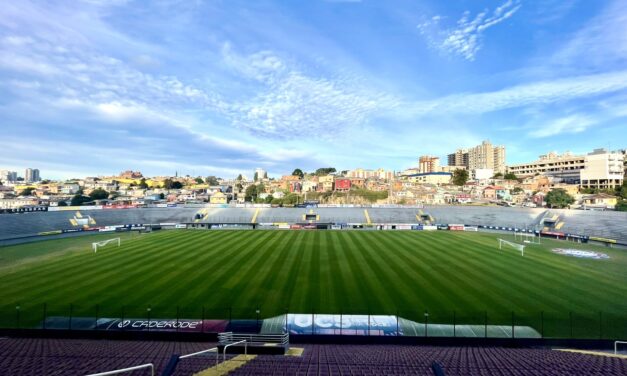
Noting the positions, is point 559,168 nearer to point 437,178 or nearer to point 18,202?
point 437,178

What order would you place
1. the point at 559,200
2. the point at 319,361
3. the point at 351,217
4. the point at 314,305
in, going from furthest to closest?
the point at 559,200, the point at 351,217, the point at 314,305, the point at 319,361

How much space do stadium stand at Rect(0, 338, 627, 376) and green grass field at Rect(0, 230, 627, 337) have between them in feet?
14.0

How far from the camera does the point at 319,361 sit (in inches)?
446

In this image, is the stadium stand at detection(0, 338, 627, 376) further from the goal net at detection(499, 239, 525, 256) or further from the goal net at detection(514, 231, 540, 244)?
the goal net at detection(514, 231, 540, 244)

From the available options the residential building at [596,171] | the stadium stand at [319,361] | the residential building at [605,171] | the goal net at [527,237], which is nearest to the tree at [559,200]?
the residential building at [596,171]

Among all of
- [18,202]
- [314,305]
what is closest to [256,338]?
[314,305]

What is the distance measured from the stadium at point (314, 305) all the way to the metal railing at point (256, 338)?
0.20 feet

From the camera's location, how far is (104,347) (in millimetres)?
12992

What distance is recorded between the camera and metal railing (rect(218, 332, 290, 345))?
1347 centimetres

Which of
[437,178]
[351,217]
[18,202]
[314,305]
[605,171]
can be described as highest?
[437,178]

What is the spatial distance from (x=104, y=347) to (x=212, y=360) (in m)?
5.39

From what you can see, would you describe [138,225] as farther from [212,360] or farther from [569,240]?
[569,240]

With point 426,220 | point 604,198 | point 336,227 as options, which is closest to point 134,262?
point 336,227

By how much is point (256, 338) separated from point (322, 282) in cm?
1054
